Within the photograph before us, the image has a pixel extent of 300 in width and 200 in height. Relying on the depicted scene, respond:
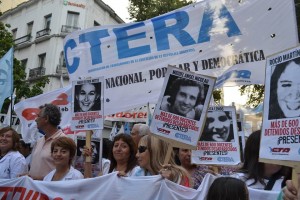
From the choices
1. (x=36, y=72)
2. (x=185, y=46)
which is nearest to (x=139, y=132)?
(x=185, y=46)

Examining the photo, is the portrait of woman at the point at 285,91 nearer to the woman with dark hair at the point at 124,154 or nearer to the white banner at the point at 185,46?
the woman with dark hair at the point at 124,154

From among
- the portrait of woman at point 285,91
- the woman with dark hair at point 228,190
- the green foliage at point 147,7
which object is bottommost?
the woman with dark hair at point 228,190

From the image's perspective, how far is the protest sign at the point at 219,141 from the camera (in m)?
3.69

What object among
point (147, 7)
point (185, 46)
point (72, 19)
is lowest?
point (185, 46)

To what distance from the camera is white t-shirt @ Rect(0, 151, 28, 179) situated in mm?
4363

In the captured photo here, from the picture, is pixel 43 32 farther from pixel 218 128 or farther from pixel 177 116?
pixel 177 116

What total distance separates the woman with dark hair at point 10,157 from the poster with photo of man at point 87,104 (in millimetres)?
716

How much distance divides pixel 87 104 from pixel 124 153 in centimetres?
68

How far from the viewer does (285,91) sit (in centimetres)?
251

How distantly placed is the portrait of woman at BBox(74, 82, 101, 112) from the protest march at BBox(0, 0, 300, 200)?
0.01m

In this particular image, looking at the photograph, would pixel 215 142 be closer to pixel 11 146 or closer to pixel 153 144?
pixel 153 144

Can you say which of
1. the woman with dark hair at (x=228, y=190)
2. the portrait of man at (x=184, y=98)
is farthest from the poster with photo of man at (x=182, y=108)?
the woman with dark hair at (x=228, y=190)

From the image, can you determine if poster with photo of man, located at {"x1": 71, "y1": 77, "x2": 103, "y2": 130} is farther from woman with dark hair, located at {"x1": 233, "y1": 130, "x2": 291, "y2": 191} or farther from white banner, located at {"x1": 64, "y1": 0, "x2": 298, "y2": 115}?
woman with dark hair, located at {"x1": 233, "y1": 130, "x2": 291, "y2": 191}

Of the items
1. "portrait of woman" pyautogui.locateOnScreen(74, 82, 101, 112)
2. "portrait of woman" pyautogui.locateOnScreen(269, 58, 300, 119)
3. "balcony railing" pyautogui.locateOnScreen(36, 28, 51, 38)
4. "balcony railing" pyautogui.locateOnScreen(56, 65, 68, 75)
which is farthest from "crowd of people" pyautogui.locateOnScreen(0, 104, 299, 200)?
"balcony railing" pyautogui.locateOnScreen(36, 28, 51, 38)
